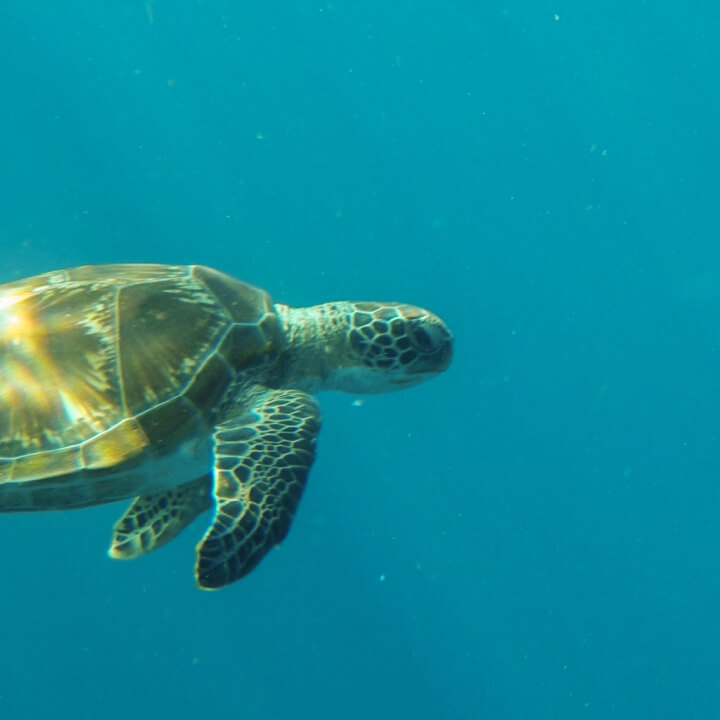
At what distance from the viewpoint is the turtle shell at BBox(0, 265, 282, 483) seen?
336 cm

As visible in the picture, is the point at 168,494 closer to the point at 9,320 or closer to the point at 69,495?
the point at 69,495

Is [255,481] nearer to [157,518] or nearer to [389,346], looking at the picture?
[157,518]

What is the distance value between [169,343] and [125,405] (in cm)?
42

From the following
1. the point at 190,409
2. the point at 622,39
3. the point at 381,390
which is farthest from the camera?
the point at 622,39

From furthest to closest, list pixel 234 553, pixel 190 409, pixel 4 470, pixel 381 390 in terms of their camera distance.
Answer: pixel 381 390 → pixel 190 409 → pixel 4 470 → pixel 234 553

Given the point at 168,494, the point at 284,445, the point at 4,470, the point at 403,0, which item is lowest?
the point at 168,494

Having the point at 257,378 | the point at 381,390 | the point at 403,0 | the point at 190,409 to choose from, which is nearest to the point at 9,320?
the point at 190,409

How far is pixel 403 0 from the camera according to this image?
18.5 metres

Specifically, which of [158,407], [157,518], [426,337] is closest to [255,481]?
[158,407]

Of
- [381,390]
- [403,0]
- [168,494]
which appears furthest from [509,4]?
[168,494]

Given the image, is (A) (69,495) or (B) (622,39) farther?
(B) (622,39)

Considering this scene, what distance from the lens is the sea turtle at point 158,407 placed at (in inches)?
129

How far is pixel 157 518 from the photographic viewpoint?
13.2 feet

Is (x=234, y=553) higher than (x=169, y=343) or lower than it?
lower
